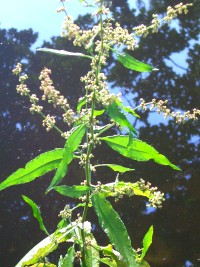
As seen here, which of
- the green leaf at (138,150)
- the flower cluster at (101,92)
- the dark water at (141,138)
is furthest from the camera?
the dark water at (141,138)

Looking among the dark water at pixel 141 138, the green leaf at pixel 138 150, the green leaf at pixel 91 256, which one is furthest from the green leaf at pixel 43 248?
the dark water at pixel 141 138

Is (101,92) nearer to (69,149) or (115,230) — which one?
(69,149)

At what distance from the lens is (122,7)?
250 centimetres

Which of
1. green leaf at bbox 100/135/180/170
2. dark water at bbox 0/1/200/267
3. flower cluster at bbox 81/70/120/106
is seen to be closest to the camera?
flower cluster at bbox 81/70/120/106

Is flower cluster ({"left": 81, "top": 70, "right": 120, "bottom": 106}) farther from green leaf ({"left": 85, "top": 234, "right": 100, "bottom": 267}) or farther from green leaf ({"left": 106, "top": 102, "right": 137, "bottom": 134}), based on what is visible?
green leaf ({"left": 85, "top": 234, "right": 100, "bottom": 267})

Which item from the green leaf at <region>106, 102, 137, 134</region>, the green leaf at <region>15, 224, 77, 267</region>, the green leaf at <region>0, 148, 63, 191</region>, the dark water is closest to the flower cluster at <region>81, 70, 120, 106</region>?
the green leaf at <region>106, 102, 137, 134</region>

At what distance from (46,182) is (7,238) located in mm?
302

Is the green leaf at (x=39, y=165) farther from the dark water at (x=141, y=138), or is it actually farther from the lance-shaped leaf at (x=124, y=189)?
the dark water at (x=141, y=138)

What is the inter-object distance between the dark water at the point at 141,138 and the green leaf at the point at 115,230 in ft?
3.04

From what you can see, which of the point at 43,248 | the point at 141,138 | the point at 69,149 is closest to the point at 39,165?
the point at 69,149

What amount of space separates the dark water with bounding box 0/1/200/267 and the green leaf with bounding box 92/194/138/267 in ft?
3.04

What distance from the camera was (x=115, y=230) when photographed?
0.70 metres

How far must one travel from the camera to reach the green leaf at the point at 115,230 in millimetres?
692

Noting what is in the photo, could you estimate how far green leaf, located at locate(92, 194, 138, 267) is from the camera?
69 cm
